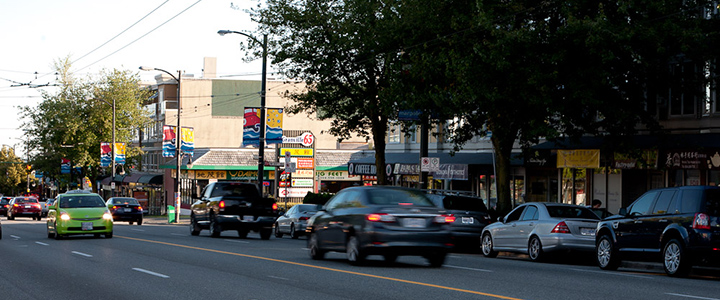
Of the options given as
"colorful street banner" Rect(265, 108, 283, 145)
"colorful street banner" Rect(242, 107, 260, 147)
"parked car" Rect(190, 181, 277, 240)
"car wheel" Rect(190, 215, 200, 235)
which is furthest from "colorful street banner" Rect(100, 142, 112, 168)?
"parked car" Rect(190, 181, 277, 240)

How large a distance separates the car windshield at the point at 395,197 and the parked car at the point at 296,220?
15.9 metres

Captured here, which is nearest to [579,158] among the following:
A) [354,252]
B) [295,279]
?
[354,252]

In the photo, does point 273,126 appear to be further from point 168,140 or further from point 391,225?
point 391,225

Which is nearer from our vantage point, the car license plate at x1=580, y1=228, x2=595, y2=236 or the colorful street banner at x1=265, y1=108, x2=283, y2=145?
the car license plate at x1=580, y1=228, x2=595, y2=236

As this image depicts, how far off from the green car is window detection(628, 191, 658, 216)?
1674cm

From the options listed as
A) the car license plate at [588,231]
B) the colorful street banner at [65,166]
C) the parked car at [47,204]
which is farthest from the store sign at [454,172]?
the colorful street banner at [65,166]

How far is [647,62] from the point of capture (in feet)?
82.2

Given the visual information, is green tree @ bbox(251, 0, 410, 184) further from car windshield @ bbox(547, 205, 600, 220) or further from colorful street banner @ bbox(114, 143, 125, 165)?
colorful street banner @ bbox(114, 143, 125, 165)

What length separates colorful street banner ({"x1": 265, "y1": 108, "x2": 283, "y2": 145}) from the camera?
38.7 meters

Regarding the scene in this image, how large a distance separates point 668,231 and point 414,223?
4618 millimetres

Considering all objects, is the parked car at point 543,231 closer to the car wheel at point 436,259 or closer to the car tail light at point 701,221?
the car wheel at point 436,259

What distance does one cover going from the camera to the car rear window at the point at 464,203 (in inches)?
967

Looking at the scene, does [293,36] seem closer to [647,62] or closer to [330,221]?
[647,62]

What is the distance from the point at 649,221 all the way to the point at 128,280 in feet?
31.6
